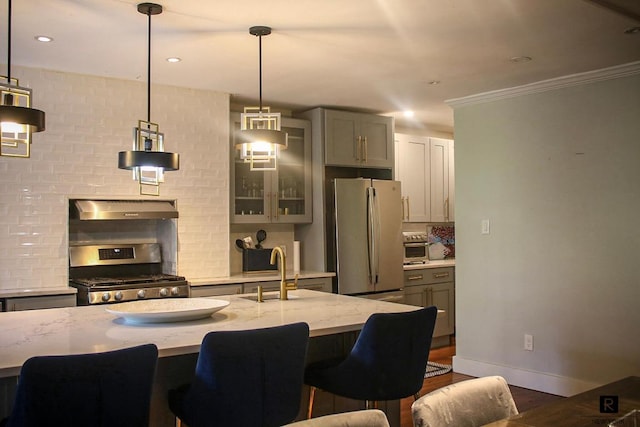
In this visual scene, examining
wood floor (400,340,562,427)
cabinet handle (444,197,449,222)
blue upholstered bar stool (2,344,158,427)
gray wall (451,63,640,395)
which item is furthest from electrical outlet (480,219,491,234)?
blue upholstered bar stool (2,344,158,427)

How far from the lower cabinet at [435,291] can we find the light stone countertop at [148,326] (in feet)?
9.50

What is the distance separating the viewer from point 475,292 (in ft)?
17.6

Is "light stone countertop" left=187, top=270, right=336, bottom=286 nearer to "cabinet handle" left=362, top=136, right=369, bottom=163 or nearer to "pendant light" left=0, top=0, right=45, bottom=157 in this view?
"cabinet handle" left=362, top=136, right=369, bottom=163

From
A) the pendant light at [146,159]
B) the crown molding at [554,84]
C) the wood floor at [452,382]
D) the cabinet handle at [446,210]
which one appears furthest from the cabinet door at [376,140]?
the pendant light at [146,159]

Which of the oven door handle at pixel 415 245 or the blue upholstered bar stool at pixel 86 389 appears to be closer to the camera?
the blue upholstered bar stool at pixel 86 389

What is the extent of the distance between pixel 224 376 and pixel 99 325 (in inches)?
33.4

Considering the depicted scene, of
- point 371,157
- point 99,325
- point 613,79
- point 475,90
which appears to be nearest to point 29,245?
point 99,325

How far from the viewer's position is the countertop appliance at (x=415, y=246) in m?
7.09

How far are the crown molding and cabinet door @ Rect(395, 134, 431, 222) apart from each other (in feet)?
4.25

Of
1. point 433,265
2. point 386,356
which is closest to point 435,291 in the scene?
point 433,265

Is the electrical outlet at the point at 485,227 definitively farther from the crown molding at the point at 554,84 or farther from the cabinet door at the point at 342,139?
the cabinet door at the point at 342,139

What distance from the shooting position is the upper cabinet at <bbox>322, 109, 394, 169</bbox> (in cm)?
586

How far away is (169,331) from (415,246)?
4.93 metres

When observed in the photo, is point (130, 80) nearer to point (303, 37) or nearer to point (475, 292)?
point (303, 37)
